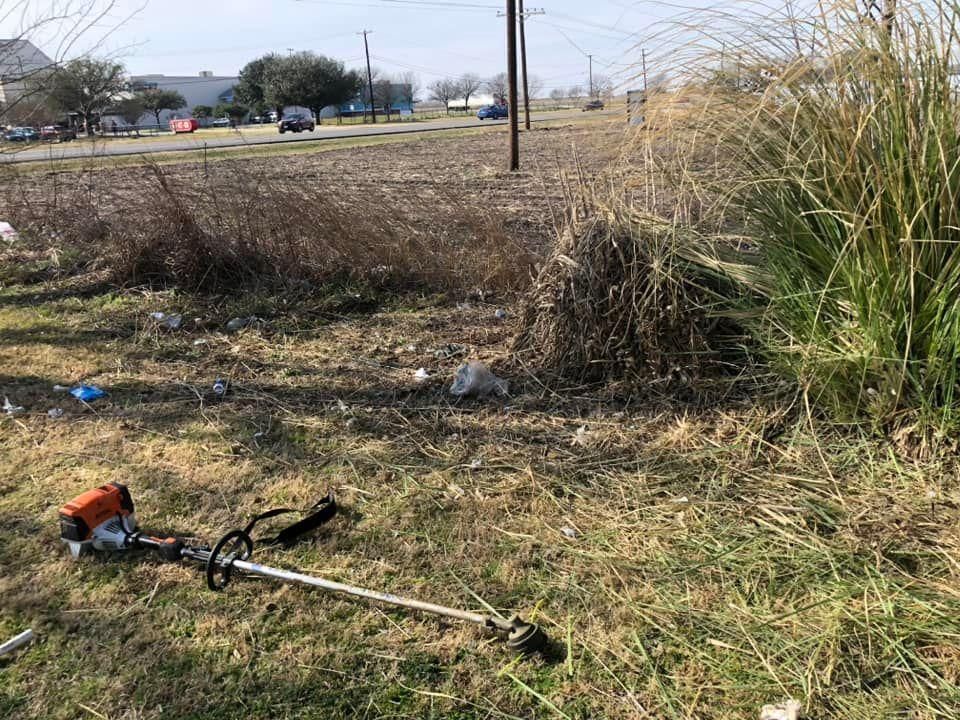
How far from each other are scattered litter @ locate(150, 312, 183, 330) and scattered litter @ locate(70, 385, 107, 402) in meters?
1.22

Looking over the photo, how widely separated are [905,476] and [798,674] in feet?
3.98

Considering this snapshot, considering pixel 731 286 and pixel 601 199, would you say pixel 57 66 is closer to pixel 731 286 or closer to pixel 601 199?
pixel 601 199

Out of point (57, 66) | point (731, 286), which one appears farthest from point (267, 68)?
point (731, 286)

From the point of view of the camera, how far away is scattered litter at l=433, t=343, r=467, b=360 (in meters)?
4.56

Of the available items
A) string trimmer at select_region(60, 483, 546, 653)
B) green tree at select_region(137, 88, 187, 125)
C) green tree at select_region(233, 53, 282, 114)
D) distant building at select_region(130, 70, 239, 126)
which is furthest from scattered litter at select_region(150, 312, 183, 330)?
distant building at select_region(130, 70, 239, 126)

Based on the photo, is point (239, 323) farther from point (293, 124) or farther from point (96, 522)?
point (293, 124)

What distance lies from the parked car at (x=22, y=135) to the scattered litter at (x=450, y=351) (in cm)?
512

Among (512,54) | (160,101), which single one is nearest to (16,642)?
(512,54)

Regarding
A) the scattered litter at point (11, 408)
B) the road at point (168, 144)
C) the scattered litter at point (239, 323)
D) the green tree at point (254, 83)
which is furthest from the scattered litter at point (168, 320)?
the green tree at point (254, 83)

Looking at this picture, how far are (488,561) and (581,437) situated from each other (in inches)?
41.2

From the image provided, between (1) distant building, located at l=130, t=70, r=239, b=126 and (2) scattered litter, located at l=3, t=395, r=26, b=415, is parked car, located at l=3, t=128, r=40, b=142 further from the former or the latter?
(1) distant building, located at l=130, t=70, r=239, b=126

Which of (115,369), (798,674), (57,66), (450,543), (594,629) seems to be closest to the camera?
(798,674)

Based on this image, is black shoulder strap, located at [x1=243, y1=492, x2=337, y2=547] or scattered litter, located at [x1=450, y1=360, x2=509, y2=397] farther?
scattered litter, located at [x1=450, y1=360, x2=509, y2=397]

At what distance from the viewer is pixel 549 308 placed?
13.4 feet
